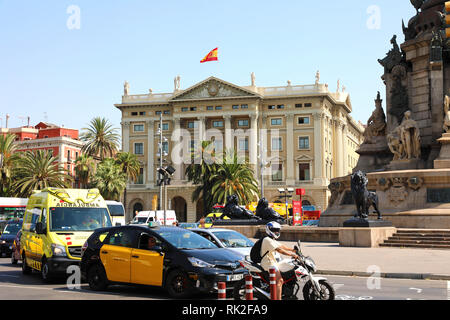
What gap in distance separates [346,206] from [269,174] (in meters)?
60.7

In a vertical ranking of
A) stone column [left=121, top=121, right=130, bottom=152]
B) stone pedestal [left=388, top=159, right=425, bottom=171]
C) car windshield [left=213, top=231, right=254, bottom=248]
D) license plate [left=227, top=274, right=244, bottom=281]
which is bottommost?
license plate [left=227, top=274, right=244, bottom=281]

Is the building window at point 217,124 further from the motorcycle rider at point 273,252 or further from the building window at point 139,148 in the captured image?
the motorcycle rider at point 273,252

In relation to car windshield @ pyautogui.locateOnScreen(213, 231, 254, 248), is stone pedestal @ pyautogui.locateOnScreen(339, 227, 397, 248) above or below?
below

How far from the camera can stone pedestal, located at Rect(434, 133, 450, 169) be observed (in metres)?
23.0

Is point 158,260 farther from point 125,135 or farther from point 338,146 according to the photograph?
point 125,135

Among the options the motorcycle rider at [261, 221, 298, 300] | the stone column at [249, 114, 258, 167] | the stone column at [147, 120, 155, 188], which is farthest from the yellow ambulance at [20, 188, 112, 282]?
the stone column at [147, 120, 155, 188]

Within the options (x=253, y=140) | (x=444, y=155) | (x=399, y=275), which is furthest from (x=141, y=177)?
(x=399, y=275)

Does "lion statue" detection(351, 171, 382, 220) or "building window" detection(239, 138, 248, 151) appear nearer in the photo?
"lion statue" detection(351, 171, 382, 220)

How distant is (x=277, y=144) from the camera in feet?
289

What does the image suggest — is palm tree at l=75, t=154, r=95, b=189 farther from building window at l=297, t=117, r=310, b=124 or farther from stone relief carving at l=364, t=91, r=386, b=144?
stone relief carving at l=364, t=91, r=386, b=144

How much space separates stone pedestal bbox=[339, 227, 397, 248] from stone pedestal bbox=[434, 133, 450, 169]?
138 inches

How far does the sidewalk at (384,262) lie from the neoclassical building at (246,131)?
63914 mm
